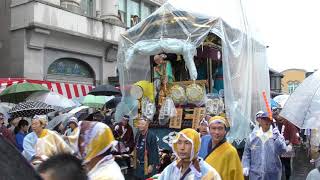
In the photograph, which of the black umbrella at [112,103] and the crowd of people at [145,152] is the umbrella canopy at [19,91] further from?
the black umbrella at [112,103]

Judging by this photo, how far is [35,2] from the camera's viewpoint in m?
17.1

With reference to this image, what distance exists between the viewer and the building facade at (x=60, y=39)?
1733 centimetres

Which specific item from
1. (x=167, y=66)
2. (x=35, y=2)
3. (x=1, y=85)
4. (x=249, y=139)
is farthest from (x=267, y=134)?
(x=35, y=2)

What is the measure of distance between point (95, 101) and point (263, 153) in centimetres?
821

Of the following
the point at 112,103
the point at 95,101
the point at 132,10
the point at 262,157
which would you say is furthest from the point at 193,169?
the point at 132,10

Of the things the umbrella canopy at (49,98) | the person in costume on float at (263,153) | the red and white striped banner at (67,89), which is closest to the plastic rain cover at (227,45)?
the person in costume on float at (263,153)

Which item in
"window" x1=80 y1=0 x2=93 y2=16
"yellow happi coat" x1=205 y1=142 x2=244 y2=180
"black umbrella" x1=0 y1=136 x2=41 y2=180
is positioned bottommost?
"yellow happi coat" x1=205 y1=142 x2=244 y2=180

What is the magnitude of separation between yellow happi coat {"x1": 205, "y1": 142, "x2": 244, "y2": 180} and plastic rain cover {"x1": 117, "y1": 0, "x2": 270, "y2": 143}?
112 inches

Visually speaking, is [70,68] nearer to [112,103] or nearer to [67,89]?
[67,89]

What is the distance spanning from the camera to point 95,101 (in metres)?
14.8

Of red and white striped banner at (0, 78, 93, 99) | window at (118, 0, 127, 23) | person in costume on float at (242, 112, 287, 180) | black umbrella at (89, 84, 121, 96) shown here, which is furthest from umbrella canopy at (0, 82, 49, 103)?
window at (118, 0, 127, 23)

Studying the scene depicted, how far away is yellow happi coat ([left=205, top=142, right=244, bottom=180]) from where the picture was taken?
535 cm

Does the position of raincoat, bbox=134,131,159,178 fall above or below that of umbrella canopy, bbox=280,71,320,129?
below

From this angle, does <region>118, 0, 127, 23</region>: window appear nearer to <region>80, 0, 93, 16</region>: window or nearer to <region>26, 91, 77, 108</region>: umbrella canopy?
<region>80, 0, 93, 16</region>: window
